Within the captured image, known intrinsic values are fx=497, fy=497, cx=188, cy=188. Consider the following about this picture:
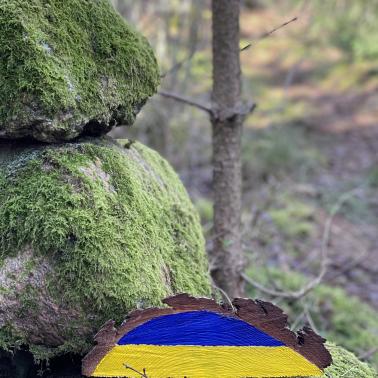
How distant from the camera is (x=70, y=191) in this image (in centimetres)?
194

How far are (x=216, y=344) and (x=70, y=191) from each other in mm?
812

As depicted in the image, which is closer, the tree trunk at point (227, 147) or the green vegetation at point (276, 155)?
the tree trunk at point (227, 147)

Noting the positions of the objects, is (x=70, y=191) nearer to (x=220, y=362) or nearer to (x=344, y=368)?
(x=220, y=362)

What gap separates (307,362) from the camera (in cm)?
190

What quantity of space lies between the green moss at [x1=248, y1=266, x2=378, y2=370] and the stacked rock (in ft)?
6.96

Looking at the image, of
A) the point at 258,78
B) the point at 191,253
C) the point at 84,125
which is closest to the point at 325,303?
the point at 191,253

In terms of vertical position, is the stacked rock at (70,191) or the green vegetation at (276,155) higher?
the green vegetation at (276,155)

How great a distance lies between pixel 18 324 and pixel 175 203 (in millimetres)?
1033

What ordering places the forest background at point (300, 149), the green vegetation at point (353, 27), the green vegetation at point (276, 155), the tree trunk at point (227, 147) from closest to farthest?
the tree trunk at point (227, 147), the forest background at point (300, 149), the green vegetation at point (276, 155), the green vegetation at point (353, 27)

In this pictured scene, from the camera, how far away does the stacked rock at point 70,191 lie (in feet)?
5.95

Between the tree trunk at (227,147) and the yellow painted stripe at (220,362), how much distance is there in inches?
51.8

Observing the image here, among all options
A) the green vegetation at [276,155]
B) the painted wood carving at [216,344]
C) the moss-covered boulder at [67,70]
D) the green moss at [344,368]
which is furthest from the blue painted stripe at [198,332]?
the green vegetation at [276,155]

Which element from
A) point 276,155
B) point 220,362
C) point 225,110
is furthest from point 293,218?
point 220,362

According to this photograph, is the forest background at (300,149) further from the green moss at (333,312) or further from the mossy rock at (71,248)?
the mossy rock at (71,248)
